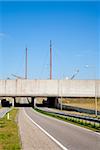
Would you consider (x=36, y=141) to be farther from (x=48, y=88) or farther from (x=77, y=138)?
(x=48, y=88)

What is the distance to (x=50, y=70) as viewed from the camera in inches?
5002

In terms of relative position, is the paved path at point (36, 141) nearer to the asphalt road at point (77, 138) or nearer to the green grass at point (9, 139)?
the green grass at point (9, 139)

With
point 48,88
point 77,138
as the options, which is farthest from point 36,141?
point 48,88

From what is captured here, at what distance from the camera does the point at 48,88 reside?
348 feet

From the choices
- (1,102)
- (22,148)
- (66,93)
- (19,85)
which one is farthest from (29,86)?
(22,148)

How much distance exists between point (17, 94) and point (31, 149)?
295 ft

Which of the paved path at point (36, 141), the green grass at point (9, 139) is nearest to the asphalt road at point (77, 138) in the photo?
the paved path at point (36, 141)

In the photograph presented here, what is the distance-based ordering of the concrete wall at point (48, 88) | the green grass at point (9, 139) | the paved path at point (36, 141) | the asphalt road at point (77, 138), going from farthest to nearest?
the concrete wall at point (48, 88)
the asphalt road at point (77, 138)
the green grass at point (9, 139)
the paved path at point (36, 141)

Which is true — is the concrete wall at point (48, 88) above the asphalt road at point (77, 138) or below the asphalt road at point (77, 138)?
above

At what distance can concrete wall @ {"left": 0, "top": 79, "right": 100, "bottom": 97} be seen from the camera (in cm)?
10550

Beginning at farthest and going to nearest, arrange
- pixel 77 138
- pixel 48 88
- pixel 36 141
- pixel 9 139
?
pixel 48 88 < pixel 77 138 < pixel 9 139 < pixel 36 141

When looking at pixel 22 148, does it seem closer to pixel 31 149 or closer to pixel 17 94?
pixel 31 149

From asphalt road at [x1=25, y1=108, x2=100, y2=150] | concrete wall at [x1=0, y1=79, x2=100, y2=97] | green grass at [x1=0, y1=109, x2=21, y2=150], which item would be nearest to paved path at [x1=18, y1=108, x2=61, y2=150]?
green grass at [x1=0, y1=109, x2=21, y2=150]

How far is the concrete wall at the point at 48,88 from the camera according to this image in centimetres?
10550
